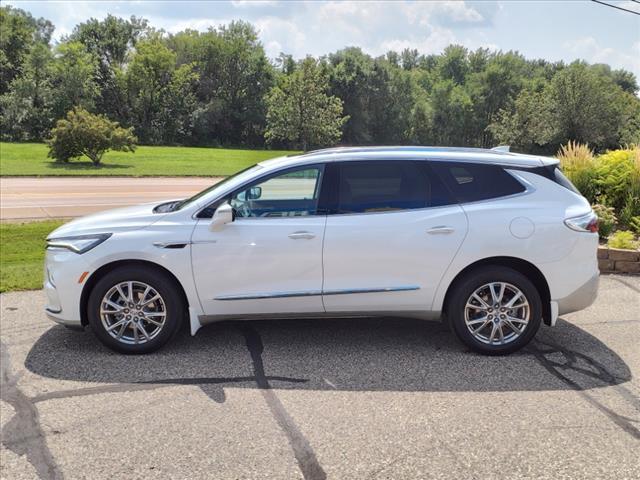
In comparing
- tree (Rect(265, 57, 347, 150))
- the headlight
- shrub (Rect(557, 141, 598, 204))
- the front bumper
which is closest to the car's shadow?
the front bumper

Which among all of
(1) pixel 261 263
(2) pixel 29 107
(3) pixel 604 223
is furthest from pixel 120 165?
(1) pixel 261 263

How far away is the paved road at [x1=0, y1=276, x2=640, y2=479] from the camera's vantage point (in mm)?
3170

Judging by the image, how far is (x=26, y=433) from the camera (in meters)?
3.50

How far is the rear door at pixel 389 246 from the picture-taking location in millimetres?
4547

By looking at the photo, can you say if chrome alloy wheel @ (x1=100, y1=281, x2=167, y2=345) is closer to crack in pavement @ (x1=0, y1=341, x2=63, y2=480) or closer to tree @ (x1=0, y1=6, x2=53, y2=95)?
crack in pavement @ (x1=0, y1=341, x2=63, y2=480)

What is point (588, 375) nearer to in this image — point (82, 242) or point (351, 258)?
point (351, 258)

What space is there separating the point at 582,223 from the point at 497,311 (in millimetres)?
994

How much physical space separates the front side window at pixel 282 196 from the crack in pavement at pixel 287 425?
1168 mm

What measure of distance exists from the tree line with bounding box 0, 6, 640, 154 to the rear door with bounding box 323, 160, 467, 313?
4897cm

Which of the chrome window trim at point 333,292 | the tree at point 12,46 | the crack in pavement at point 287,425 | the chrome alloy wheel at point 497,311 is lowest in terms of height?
the crack in pavement at point 287,425

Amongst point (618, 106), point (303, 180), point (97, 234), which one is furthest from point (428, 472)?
point (618, 106)

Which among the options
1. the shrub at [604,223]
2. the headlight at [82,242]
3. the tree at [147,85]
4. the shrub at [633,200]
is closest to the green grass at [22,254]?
the headlight at [82,242]

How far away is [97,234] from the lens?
466 cm

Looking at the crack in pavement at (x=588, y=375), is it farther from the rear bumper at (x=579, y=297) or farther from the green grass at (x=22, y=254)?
the green grass at (x=22, y=254)
